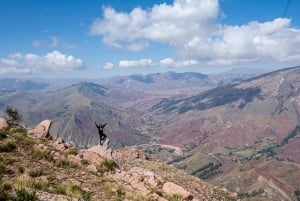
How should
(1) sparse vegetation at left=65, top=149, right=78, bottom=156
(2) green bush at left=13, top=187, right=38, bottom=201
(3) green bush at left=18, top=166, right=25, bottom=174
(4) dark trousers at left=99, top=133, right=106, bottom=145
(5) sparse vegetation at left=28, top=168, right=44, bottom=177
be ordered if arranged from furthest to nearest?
(4) dark trousers at left=99, top=133, right=106, bottom=145, (1) sparse vegetation at left=65, top=149, right=78, bottom=156, (3) green bush at left=18, top=166, right=25, bottom=174, (5) sparse vegetation at left=28, top=168, right=44, bottom=177, (2) green bush at left=13, top=187, right=38, bottom=201

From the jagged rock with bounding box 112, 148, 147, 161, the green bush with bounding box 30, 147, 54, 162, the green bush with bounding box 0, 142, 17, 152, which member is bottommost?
the jagged rock with bounding box 112, 148, 147, 161

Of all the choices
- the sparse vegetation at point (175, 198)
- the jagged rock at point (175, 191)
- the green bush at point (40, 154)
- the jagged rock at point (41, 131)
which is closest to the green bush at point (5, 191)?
the green bush at point (40, 154)

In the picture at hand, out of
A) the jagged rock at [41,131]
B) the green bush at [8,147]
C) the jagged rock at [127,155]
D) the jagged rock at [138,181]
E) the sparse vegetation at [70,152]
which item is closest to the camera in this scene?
the green bush at [8,147]

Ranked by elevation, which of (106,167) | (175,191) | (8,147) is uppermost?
(8,147)

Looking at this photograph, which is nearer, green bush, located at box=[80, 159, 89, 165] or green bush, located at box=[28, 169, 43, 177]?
green bush, located at box=[28, 169, 43, 177]

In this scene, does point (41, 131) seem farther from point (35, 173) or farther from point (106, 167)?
point (35, 173)

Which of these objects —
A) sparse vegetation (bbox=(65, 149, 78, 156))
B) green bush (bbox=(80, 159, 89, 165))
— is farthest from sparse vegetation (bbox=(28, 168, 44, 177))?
sparse vegetation (bbox=(65, 149, 78, 156))

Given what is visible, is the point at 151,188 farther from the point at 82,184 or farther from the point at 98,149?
the point at 98,149

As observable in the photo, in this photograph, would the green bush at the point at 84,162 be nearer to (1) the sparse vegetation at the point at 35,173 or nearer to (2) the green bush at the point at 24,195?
(1) the sparse vegetation at the point at 35,173

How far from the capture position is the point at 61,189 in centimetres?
1878

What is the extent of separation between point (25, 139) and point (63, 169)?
6445 millimetres

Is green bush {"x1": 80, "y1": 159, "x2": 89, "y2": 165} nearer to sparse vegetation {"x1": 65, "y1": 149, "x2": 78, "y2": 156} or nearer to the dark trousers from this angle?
sparse vegetation {"x1": 65, "y1": 149, "x2": 78, "y2": 156}

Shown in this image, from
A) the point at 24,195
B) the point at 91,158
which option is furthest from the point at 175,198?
the point at 24,195

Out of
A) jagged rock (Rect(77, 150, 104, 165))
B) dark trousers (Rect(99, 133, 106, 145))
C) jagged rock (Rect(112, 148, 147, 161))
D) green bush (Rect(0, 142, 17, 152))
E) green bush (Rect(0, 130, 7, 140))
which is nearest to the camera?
green bush (Rect(0, 142, 17, 152))
